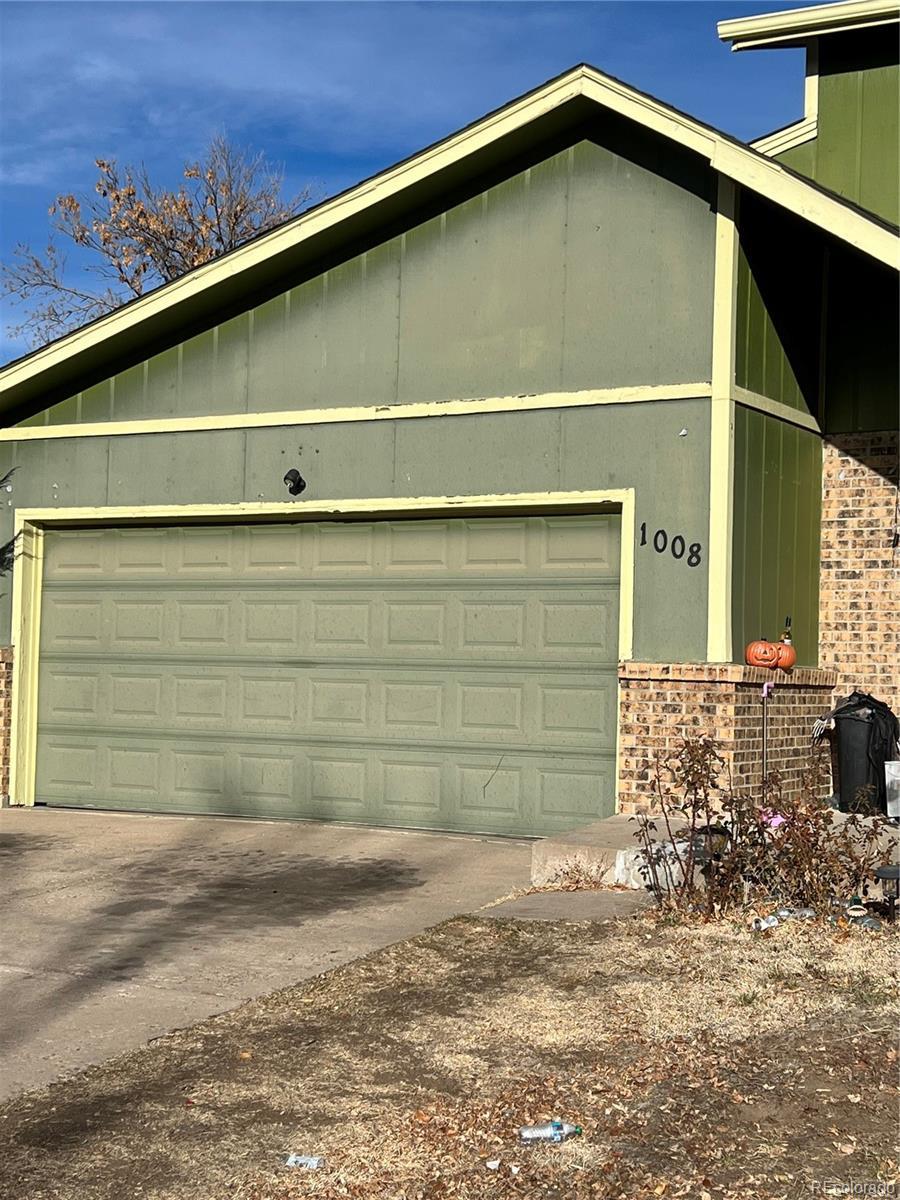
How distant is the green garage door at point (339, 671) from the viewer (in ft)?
38.0

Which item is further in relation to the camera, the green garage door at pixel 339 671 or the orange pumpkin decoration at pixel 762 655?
the green garage door at pixel 339 671

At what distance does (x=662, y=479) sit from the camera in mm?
11125

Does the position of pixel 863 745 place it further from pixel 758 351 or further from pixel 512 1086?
pixel 512 1086

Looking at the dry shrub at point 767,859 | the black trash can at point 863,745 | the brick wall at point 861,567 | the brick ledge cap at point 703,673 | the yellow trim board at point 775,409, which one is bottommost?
the dry shrub at point 767,859

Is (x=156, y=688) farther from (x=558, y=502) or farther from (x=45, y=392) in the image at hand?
(x=558, y=502)

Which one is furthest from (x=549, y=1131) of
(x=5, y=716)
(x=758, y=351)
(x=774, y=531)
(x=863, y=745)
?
(x=5, y=716)

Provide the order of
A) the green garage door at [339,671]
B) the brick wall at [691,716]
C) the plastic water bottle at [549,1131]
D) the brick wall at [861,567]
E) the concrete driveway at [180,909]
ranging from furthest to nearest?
the brick wall at [861,567]
the green garage door at [339,671]
the brick wall at [691,716]
the concrete driveway at [180,909]
the plastic water bottle at [549,1131]

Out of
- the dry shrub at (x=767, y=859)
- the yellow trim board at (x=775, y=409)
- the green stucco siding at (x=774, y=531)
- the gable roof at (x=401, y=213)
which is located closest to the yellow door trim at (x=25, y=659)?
the gable roof at (x=401, y=213)

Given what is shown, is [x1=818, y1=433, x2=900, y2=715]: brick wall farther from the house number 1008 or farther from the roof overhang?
the roof overhang

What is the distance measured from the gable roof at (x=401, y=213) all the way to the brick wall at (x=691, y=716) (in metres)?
3.18

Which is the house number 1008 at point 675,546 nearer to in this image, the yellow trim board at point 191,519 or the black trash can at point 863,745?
the yellow trim board at point 191,519

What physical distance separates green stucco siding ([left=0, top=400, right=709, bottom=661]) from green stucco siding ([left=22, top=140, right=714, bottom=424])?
29cm

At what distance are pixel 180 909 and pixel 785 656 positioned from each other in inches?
197

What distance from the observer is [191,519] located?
43.1ft
